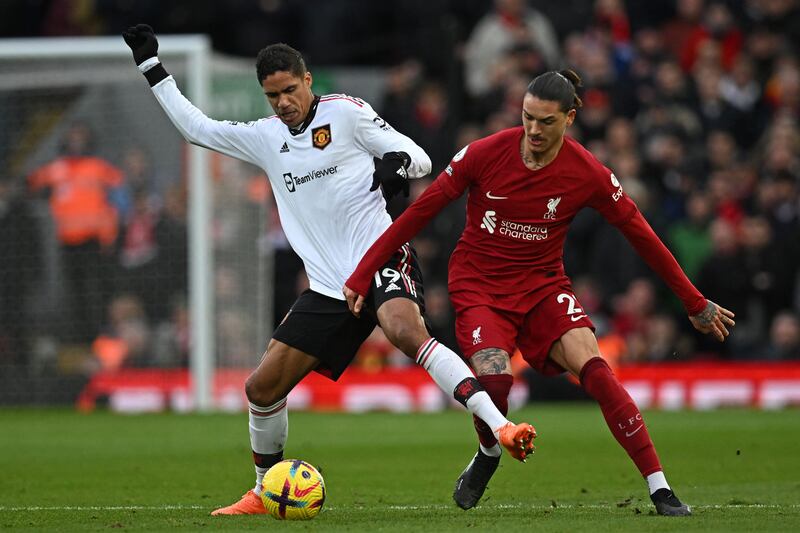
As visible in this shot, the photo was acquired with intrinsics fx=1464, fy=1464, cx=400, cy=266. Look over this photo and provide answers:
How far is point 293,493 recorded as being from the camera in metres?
8.03

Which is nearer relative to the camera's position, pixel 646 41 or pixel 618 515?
pixel 618 515

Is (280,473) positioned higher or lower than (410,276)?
lower

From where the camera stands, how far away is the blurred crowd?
57.6 ft

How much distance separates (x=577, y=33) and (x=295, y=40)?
393 cm

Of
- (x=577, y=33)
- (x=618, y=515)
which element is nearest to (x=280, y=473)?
(x=618, y=515)

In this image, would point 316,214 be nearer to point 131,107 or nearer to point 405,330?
point 405,330

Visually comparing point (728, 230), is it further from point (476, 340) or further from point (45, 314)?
point (476, 340)

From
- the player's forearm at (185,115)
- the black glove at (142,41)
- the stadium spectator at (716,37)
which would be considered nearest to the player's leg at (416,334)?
the player's forearm at (185,115)

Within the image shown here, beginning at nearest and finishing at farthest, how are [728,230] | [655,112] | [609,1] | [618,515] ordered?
[618,515] < [728,230] < [655,112] < [609,1]

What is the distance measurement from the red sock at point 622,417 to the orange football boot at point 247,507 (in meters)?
2.10

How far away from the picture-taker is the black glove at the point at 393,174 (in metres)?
8.14

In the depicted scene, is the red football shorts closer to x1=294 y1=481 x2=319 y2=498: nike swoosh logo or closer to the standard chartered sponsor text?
the standard chartered sponsor text

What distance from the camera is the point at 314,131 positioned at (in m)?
8.70

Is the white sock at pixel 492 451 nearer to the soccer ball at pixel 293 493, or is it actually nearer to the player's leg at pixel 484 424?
the player's leg at pixel 484 424
